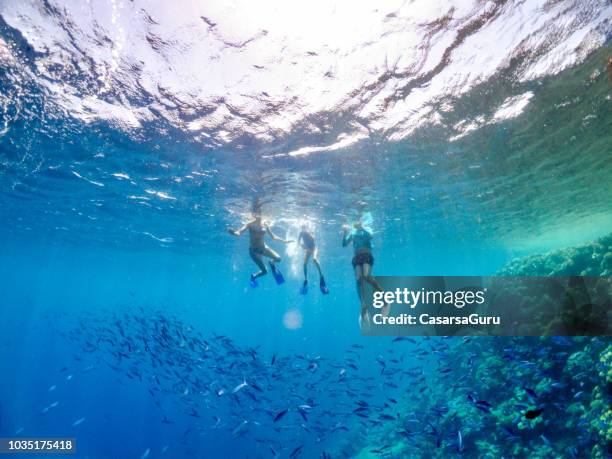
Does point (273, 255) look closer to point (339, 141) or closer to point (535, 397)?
point (339, 141)

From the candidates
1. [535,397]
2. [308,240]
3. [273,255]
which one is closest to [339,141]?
[308,240]

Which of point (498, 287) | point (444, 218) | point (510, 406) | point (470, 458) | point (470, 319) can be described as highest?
point (444, 218)

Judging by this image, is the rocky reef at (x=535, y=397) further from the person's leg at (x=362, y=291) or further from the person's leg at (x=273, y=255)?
the person's leg at (x=273, y=255)

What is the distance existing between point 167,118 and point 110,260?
39.1 metres

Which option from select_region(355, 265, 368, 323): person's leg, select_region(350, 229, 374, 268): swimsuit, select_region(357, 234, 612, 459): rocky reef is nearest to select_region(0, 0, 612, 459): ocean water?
select_region(357, 234, 612, 459): rocky reef

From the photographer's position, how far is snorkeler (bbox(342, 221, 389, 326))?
1025 cm

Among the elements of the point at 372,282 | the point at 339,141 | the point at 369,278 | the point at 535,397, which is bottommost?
the point at 535,397

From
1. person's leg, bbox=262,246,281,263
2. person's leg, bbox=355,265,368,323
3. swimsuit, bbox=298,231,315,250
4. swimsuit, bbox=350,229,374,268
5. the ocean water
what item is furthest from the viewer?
swimsuit, bbox=298,231,315,250

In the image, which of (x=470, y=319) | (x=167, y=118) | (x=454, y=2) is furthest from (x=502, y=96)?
(x=167, y=118)

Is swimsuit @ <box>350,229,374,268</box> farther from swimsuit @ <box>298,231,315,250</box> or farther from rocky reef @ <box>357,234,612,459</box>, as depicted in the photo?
rocky reef @ <box>357,234,612,459</box>

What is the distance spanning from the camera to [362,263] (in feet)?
34.9

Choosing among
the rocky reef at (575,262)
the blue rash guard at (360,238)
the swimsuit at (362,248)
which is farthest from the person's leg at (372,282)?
the rocky reef at (575,262)

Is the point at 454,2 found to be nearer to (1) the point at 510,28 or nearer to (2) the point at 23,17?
(1) the point at 510,28

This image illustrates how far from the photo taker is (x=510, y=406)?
10656 mm
